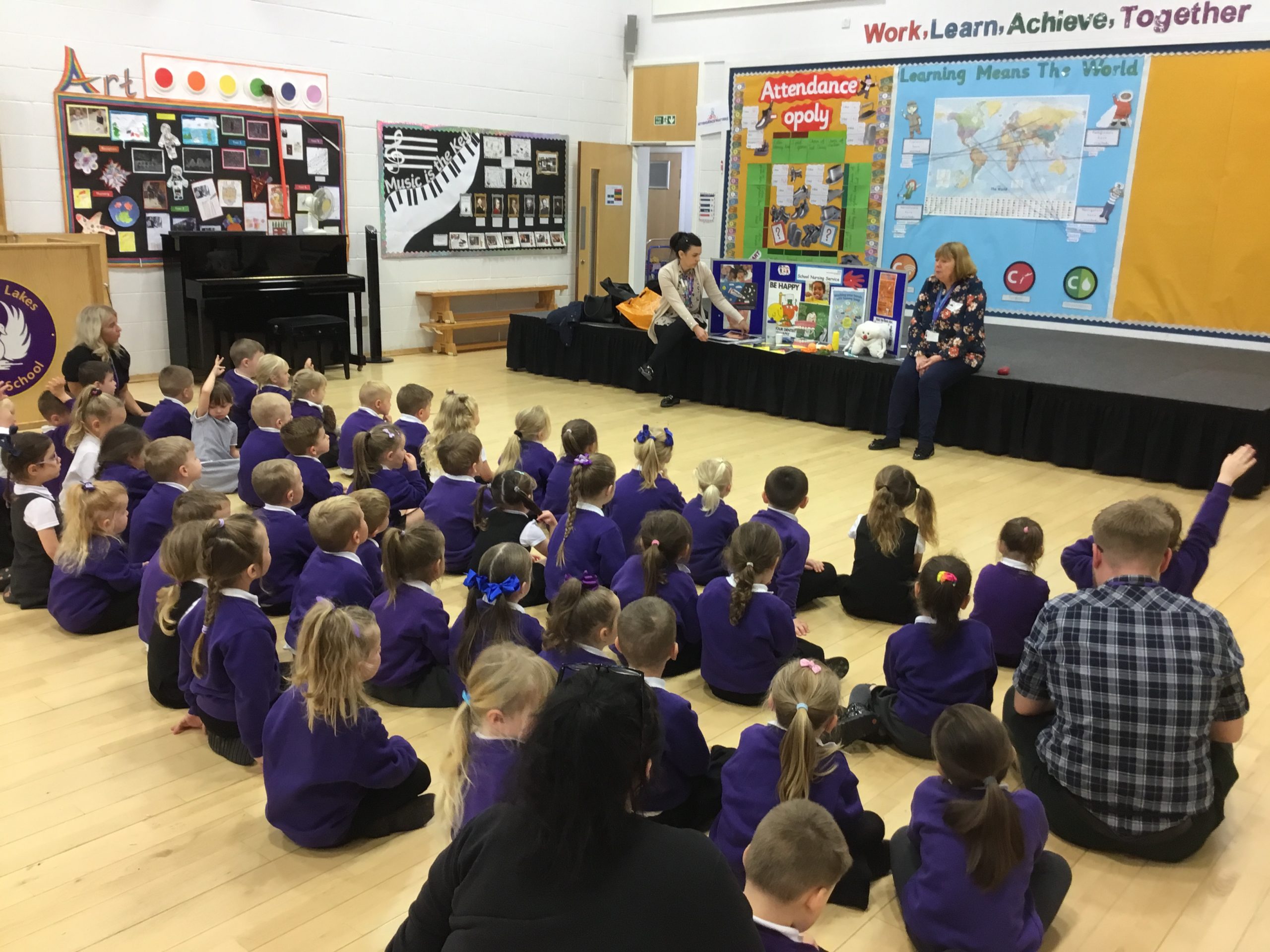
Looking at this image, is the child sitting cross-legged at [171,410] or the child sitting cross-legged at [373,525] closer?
the child sitting cross-legged at [373,525]

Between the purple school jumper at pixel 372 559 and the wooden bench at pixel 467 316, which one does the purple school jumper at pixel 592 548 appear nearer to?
the purple school jumper at pixel 372 559

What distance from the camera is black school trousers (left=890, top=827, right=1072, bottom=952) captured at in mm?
2135

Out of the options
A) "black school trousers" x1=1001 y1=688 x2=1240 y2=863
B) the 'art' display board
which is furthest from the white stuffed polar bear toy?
"black school trousers" x1=1001 y1=688 x2=1240 y2=863

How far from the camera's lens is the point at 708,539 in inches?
150

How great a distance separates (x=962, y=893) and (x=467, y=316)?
29.8 ft

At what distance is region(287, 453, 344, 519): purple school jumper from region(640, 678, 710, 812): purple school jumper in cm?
238

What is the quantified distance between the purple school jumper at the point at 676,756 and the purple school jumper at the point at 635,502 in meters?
1.51

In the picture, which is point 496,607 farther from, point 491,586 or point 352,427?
point 352,427

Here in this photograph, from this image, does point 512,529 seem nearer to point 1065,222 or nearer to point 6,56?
point 6,56

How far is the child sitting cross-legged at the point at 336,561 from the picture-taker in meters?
3.08

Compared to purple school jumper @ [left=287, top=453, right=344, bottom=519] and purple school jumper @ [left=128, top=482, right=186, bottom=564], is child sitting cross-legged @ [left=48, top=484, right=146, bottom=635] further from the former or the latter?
purple school jumper @ [left=287, top=453, right=344, bottom=519]

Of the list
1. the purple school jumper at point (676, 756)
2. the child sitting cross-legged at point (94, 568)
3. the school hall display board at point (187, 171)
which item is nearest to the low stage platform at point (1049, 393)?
the school hall display board at point (187, 171)

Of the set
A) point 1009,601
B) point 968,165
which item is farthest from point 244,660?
point 968,165

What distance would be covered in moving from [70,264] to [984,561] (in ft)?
19.6
